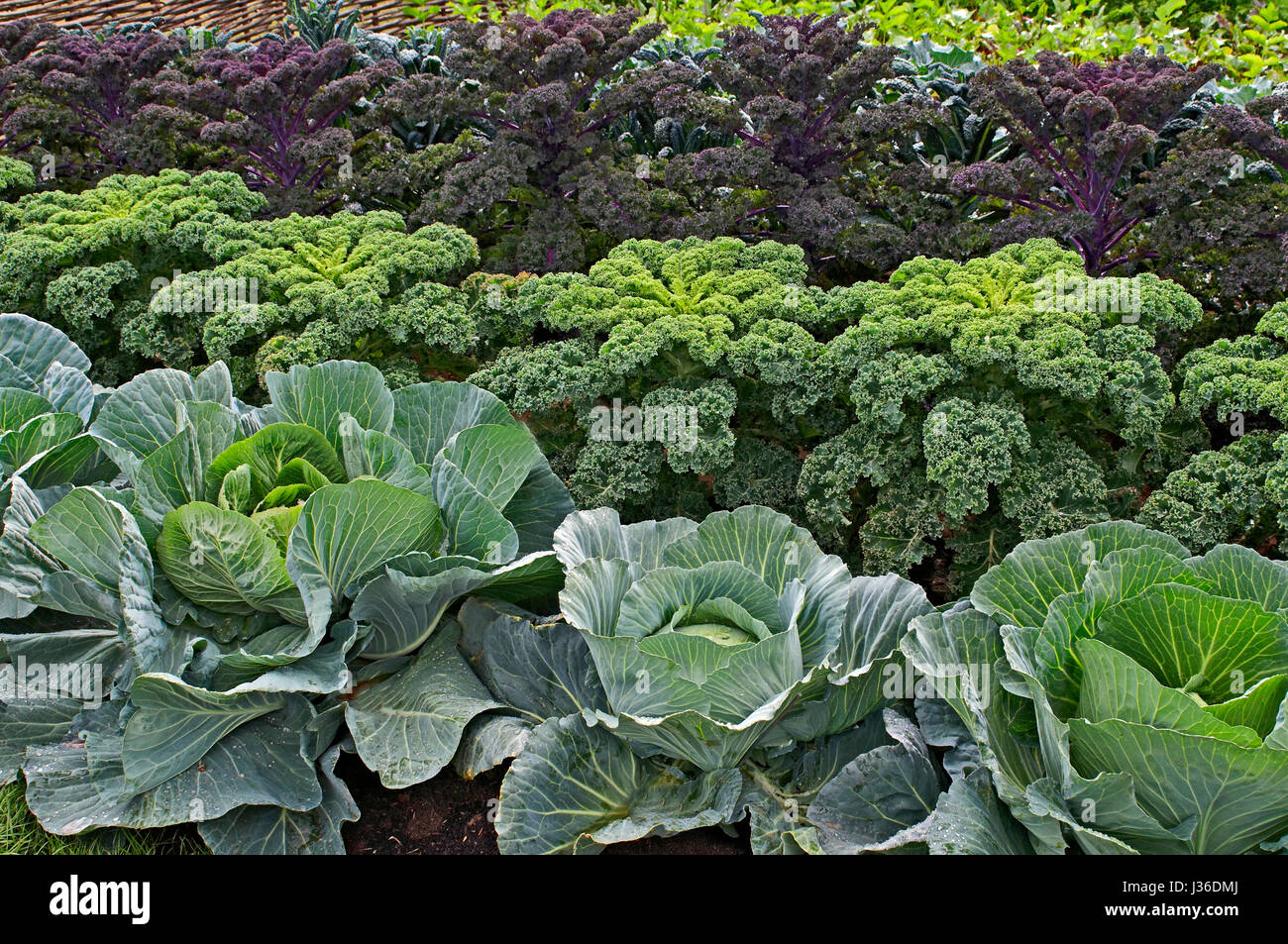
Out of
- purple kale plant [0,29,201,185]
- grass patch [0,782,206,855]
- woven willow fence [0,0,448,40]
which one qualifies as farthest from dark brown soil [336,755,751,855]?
woven willow fence [0,0,448,40]

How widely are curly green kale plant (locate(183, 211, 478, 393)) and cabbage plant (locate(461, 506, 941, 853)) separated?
140cm

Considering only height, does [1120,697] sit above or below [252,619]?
above

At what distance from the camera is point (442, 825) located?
2.69m

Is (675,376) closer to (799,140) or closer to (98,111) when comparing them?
(799,140)

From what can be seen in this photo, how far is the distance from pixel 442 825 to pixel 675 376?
65.6 inches

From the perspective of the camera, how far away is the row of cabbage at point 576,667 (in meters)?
2.22

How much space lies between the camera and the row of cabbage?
2.22 m

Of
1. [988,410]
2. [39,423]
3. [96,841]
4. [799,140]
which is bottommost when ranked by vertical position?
[96,841]

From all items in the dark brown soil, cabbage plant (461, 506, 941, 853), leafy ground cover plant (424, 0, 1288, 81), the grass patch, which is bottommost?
the grass patch

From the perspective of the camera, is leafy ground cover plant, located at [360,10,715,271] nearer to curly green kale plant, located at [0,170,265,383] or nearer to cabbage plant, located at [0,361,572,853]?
curly green kale plant, located at [0,170,265,383]

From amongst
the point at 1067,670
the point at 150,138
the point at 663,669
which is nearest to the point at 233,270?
the point at 150,138

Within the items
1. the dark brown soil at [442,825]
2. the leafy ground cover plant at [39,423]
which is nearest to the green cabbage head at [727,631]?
the dark brown soil at [442,825]

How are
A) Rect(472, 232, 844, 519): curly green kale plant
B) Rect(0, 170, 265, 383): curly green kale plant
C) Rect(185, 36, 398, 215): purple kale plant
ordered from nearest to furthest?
Rect(472, 232, 844, 519): curly green kale plant → Rect(0, 170, 265, 383): curly green kale plant → Rect(185, 36, 398, 215): purple kale plant

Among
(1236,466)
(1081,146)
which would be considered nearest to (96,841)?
(1236,466)
